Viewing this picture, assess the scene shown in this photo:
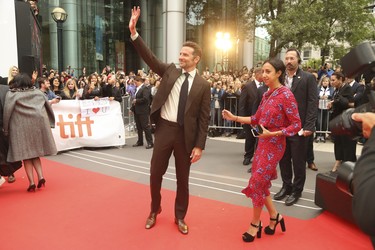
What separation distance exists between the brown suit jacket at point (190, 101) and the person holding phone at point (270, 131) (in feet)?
1.02

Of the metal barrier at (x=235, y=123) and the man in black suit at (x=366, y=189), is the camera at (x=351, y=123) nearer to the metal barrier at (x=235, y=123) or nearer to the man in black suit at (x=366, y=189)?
the man in black suit at (x=366, y=189)

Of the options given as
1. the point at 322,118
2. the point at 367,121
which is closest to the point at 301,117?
the point at 367,121

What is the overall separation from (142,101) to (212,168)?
302 centimetres

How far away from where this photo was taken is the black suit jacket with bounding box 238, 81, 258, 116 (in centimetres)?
734

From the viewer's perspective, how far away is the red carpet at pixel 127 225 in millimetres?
3684

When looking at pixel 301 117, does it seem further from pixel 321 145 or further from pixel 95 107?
pixel 95 107

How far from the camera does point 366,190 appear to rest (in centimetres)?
113

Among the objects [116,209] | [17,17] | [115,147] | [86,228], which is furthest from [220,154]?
[17,17]

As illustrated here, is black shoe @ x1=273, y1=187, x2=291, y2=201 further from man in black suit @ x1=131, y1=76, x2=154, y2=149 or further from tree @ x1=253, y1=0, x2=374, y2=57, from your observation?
tree @ x1=253, y1=0, x2=374, y2=57

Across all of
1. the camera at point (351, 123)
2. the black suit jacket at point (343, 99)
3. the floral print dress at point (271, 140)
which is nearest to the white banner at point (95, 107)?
the black suit jacket at point (343, 99)

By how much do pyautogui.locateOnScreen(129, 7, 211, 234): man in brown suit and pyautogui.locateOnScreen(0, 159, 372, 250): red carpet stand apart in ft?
1.12

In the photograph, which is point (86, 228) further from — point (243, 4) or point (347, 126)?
point (243, 4)

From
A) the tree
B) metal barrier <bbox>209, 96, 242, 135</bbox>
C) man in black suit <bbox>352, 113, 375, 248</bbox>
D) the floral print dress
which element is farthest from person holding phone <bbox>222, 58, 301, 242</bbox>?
the tree

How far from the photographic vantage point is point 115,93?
9.65m
